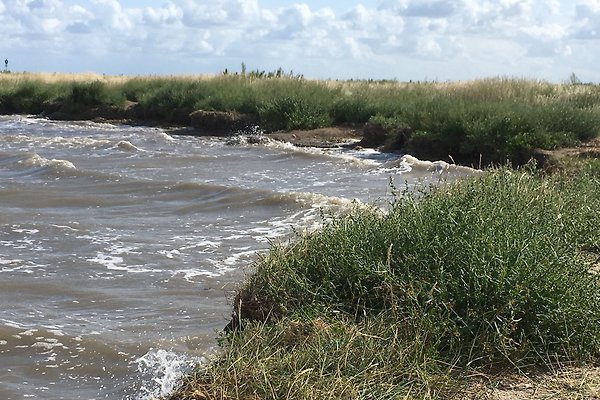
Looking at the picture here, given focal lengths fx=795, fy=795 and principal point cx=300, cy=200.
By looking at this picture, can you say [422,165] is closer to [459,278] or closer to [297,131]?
[297,131]

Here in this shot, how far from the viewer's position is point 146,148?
24031 mm

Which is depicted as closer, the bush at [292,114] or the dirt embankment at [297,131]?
the dirt embankment at [297,131]

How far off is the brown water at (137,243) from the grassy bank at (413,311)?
0.82 m

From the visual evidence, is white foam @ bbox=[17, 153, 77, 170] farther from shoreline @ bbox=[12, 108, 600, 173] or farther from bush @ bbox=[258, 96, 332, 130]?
bush @ bbox=[258, 96, 332, 130]

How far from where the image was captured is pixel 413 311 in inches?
183

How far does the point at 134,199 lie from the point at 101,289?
625cm

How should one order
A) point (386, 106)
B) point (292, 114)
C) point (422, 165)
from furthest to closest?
point (292, 114) → point (386, 106) → point (422, 165)

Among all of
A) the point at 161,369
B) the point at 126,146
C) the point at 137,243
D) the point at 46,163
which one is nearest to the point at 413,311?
the point at 161,369

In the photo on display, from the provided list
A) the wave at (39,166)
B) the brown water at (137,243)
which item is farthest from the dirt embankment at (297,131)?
the wave at (39,166)

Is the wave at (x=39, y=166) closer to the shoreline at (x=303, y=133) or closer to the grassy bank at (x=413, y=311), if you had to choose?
the shoreline at (x=303, y=133)

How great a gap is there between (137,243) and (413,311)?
7003mm

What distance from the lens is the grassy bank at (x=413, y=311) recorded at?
4.26 m

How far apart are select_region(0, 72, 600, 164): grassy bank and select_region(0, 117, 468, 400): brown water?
4.56 ft

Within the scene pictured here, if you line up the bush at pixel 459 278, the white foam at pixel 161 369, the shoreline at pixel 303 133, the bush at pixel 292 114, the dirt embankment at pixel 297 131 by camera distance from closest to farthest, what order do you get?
the bush at pixel 459 278 → the white foam at pixel 161 369 → the shoreline at pixel 303 133 → the dirt embankment at pixel 297 131 → the bush at pixel 292 114
